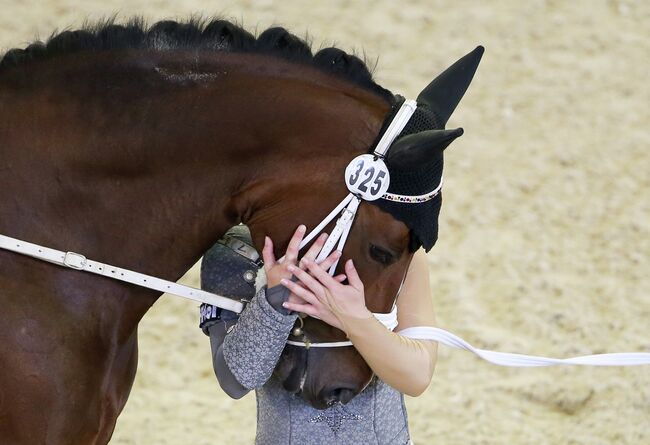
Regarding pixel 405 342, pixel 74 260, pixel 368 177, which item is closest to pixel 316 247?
pixel 368 177

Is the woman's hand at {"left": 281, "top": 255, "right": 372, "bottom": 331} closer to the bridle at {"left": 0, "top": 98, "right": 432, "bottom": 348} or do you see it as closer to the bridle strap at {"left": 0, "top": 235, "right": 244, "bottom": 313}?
the bridle at {"left": 0, "top": 98, "right": 432, "bottom": 348}

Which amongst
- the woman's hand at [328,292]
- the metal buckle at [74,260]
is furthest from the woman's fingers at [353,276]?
the metal buckle at [74,260]

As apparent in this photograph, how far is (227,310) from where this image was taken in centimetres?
191

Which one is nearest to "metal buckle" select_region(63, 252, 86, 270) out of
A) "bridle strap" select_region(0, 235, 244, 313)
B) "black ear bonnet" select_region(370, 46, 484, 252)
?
"bridle strap" select_region(0, 235, 244, 313)

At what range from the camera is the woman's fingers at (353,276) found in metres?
1.67

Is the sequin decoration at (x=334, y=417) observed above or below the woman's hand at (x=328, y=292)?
below

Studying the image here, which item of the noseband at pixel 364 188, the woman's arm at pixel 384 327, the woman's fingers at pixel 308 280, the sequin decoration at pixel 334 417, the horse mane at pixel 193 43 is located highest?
the horse mane at pixel 193 43

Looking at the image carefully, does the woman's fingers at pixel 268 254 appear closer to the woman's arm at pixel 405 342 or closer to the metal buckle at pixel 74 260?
the woman's arm at pixel 405 342

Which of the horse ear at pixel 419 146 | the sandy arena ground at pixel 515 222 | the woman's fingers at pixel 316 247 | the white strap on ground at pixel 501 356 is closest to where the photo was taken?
the horse ear at pixel 419 146

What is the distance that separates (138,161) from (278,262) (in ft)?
0.95

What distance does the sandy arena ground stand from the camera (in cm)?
328

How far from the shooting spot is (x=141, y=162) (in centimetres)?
169

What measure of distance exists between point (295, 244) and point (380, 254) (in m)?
0.14

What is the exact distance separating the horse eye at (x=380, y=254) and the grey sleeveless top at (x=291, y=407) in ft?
0.71
